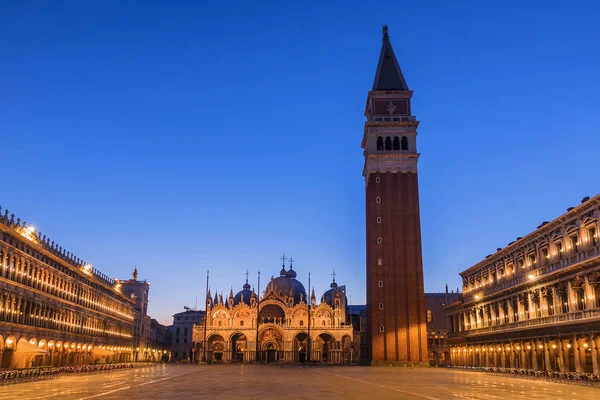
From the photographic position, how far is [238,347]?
420 feet

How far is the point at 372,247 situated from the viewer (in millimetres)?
92625

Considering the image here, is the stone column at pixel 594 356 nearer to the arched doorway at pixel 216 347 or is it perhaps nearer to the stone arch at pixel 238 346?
the stone arch at pixel 238 346

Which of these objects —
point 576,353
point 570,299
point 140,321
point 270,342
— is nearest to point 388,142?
point 570,299

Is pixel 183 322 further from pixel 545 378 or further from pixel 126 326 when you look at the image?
pixel 545 378

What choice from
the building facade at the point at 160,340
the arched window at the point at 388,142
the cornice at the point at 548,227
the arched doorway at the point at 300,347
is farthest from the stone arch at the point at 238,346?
the cornice at the point at 548,227

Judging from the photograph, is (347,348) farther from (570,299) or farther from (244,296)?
(570,299)

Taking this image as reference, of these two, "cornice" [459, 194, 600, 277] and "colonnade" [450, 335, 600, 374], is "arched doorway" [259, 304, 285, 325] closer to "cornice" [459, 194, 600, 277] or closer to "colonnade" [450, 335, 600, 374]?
"colonnade" [450, 335, 600, 374]

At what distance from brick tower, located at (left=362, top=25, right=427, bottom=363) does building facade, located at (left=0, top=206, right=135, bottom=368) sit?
1679 inches

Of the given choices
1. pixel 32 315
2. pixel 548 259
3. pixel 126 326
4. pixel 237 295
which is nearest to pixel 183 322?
pixel 237 295

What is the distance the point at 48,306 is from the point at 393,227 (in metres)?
53.1

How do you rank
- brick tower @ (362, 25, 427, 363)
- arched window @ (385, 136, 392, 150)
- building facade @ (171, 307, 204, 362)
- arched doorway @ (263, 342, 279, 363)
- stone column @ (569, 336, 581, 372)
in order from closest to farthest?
stone column @ (569, 336, 581, 372) < brick tower @ (362, 25, 427, 363) < arched window @ (385, 136, 392, 150) < arched doorway @ (263, 342, 279, 363) < building facade @ (171, 307, 204, 362)

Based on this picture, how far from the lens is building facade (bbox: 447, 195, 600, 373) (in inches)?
1818

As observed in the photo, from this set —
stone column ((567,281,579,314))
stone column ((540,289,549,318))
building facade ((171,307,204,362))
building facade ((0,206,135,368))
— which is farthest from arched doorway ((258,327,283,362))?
stone column ((567,281,579,314))

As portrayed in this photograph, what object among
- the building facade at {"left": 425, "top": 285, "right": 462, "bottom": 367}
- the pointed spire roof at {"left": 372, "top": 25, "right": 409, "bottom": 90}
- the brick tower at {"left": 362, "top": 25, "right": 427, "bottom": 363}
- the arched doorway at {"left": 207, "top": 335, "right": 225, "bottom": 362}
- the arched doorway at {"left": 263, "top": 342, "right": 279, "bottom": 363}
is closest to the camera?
the brick tower at {"left": 362, "top": 25, "right": 427, "bottom": 363}
